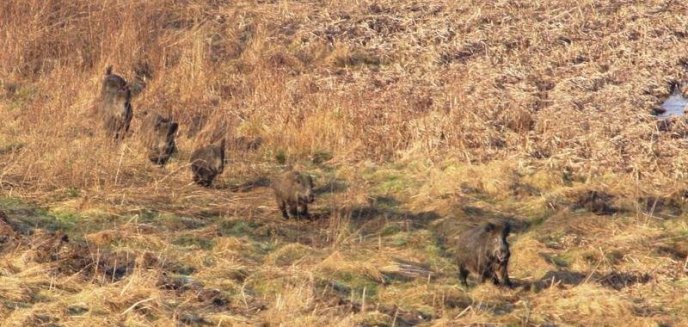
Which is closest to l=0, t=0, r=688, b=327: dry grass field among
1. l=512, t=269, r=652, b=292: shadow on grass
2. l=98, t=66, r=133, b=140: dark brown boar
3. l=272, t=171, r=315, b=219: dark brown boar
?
l=512, t=269, r=652, b=292: shadow on grass

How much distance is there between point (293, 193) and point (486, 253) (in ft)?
8.33

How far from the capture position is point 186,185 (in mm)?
12078

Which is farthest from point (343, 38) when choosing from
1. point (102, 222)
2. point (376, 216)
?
point (102, 222)

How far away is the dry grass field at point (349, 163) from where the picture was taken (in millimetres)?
8773

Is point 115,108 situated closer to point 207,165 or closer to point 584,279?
point 207,165

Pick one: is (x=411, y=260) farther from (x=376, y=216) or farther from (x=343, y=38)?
(x=343, y=38)

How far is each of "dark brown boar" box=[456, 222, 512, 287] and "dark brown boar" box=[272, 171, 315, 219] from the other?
81.3 inches

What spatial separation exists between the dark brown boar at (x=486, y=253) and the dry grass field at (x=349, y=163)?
143 millimetres

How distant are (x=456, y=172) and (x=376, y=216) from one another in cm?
149

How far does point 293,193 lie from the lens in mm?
11039

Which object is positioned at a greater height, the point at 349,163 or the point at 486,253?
the point at 349,163

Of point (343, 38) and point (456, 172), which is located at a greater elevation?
point (343, 38)

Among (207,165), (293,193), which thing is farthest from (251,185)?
(293,193)

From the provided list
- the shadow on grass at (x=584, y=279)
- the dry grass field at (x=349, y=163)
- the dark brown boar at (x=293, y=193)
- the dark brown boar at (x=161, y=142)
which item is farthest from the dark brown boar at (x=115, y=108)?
the shadow on grass at (x=584, y=279)
